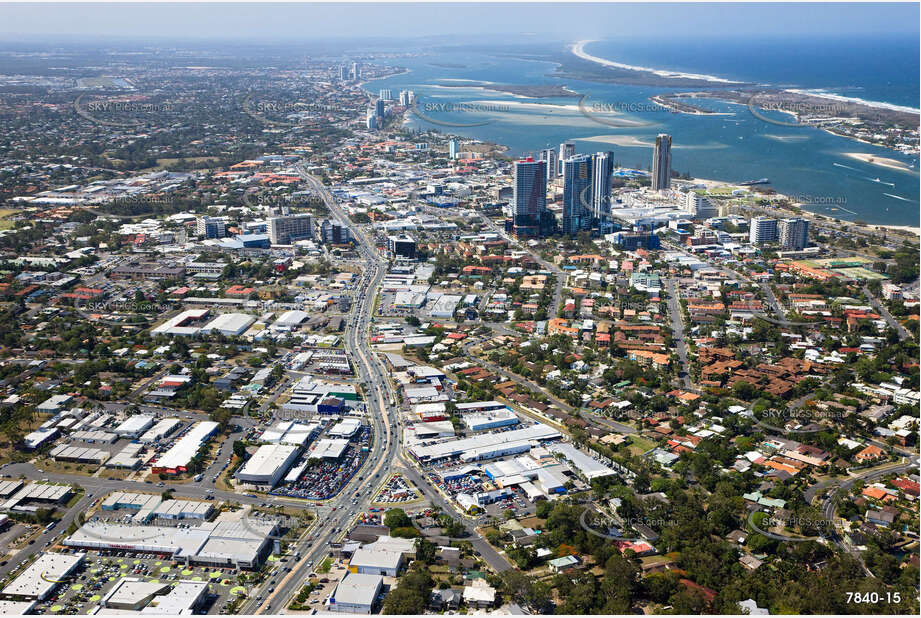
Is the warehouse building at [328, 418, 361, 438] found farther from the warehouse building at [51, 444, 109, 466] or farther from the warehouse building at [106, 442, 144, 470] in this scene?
the warehouse building at [51, 444, 109, 466]

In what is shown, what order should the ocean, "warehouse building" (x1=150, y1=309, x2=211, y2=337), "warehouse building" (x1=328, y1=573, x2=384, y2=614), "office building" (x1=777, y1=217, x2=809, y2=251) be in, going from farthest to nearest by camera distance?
the ocean
"office building" (x1=777, y1=217, x2=809, y2=251)
"warehouse building" (x1=150, y1=309, x2=211, y2=337)
"warehouse building" (x1=328, y1=573, x2=384, y2=614)

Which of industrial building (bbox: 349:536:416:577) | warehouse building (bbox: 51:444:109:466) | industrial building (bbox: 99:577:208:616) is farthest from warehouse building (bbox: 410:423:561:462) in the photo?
warehouse building (bbox: 51:444:109:466)

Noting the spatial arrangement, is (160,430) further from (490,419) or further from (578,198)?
(578,198)

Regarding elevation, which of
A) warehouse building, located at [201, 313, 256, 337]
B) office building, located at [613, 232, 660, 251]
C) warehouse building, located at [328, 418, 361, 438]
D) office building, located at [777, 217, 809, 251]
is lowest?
warehouse building, located at [328, 418, 361, 438]

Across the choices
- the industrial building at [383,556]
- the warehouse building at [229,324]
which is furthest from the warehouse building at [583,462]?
the warehouse building at [229,324]

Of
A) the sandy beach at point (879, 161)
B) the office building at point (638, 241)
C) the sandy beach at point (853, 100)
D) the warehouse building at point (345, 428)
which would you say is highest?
the sandy beach at point (853, 100)

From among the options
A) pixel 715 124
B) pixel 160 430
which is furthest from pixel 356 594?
pixel 715 124

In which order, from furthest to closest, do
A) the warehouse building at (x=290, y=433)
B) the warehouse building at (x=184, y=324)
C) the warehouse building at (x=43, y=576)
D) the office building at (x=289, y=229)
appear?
the office building at (x=289, y=229) → the warehouse building at (x=184, y=324) → the warehouse building at (x=290, y=433) → the warehouse building at (x=43, y=576)

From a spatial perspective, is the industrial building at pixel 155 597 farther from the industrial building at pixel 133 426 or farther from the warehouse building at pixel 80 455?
the industrial building at pixel 133 426
